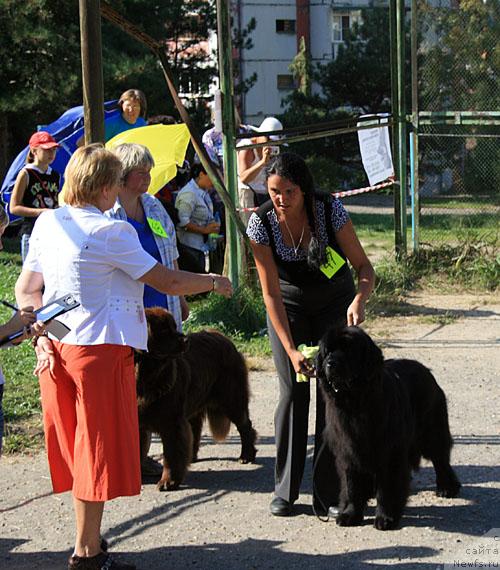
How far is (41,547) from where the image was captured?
4922 millimetres

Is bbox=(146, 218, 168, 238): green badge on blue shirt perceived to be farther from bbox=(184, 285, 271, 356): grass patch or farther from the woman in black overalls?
bbox=(184, 285, 271, 356): grass patch

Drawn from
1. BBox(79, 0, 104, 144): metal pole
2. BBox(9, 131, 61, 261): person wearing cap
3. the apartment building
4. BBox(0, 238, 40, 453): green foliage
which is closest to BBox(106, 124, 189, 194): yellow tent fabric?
BBox(9, 131, 61, 261): person wearing cap

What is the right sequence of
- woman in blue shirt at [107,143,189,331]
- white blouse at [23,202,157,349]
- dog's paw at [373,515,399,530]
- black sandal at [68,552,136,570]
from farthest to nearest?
1. woman in blue shirt at [107,143,189,331]
2. dog's paw at [373,515,399,530]
3. black sandal at [68,552,136,570]
4. white blouse at [23,202,157,349]

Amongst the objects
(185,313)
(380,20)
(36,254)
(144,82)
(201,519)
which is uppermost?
(380,20)

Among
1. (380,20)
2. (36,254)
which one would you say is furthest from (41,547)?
(380,20)

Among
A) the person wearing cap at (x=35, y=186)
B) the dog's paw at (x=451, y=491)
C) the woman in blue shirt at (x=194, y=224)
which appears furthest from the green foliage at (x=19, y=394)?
the dog's paw at (x=451, y=491)

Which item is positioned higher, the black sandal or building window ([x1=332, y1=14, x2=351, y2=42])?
building window ([x1=332, y1=14, x2=351, y2=42])

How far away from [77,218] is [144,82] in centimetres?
1706

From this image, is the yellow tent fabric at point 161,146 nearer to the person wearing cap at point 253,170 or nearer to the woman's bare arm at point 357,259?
the person wearing cap at point 253,170

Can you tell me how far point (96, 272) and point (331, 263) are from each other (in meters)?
1.47

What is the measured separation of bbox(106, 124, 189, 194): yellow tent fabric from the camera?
9609mm

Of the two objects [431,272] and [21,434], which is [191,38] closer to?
[431,272]

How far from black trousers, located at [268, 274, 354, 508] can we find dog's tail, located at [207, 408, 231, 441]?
104 cm

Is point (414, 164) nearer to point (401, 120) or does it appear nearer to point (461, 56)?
point (401, 120)
